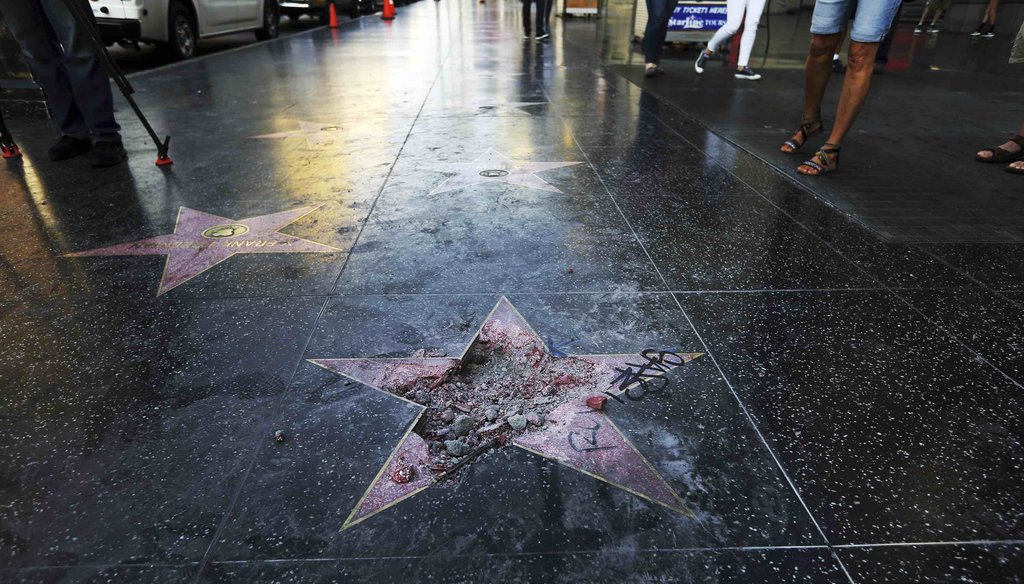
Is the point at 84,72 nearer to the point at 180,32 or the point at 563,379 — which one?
the point at 563,379

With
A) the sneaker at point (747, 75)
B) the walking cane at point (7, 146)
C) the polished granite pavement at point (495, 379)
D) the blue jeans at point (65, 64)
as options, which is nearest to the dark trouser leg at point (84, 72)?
the blue jeans at point (65, 64)

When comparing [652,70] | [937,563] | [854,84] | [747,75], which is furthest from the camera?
[747,75]

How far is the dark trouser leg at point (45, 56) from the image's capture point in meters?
4.09

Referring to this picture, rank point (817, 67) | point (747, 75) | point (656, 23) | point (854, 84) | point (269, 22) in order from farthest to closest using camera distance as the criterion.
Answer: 1. point (269, 22)
2. point (747, 75)
3. point (656, 23)
4. point (817, 67)
5. point (854, 84)

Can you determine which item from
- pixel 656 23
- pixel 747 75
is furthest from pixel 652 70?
pixel 747 75

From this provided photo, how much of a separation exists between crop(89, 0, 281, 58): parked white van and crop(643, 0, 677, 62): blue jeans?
6.95 metres

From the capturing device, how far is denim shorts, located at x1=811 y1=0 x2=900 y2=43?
361cm

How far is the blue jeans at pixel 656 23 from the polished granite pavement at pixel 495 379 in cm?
439

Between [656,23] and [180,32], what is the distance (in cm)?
782

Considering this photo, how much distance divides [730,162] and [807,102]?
85cm

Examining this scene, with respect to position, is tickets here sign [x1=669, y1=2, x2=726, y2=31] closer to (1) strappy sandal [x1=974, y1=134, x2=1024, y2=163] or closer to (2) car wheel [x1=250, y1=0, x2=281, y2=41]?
(1) strappy sandal [x1=974, y1=134, x2=1024, y2=163]

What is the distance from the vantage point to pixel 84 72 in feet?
13.7

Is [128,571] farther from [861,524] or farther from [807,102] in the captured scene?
[807,102]

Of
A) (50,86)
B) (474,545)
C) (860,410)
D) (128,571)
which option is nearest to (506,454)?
(474,545)
